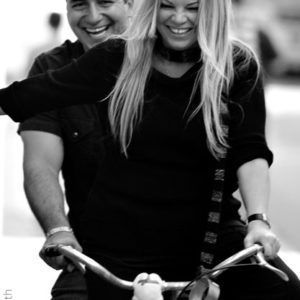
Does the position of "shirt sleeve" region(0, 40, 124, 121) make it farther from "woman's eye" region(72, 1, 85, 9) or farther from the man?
"woman's eye" region(72, 1, 85, 9)

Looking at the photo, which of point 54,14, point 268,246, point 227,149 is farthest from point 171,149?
point 54,14

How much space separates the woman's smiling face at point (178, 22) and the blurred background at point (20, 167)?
54cm

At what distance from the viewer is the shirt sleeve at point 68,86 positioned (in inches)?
151

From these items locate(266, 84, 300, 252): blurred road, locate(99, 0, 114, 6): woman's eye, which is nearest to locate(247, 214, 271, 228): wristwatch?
locate(99, 0, 114, 6): woman's eye

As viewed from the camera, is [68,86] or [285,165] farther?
[285,165]

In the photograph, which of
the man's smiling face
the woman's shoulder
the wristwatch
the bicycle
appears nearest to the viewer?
the bicycle

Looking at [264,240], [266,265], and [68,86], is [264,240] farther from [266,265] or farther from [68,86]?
[68,86]

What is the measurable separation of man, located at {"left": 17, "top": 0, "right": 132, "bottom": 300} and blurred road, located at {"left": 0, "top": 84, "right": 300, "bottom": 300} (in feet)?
2.29

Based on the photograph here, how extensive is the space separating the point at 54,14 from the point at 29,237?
184 cm

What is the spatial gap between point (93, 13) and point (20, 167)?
267 inches

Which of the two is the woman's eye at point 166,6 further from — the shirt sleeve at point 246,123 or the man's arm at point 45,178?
the man's arm at point 45,178

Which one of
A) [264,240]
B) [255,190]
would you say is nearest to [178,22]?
[255,190]

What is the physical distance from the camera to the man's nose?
4637 millimetres

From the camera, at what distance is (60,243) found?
3613 millimetres
